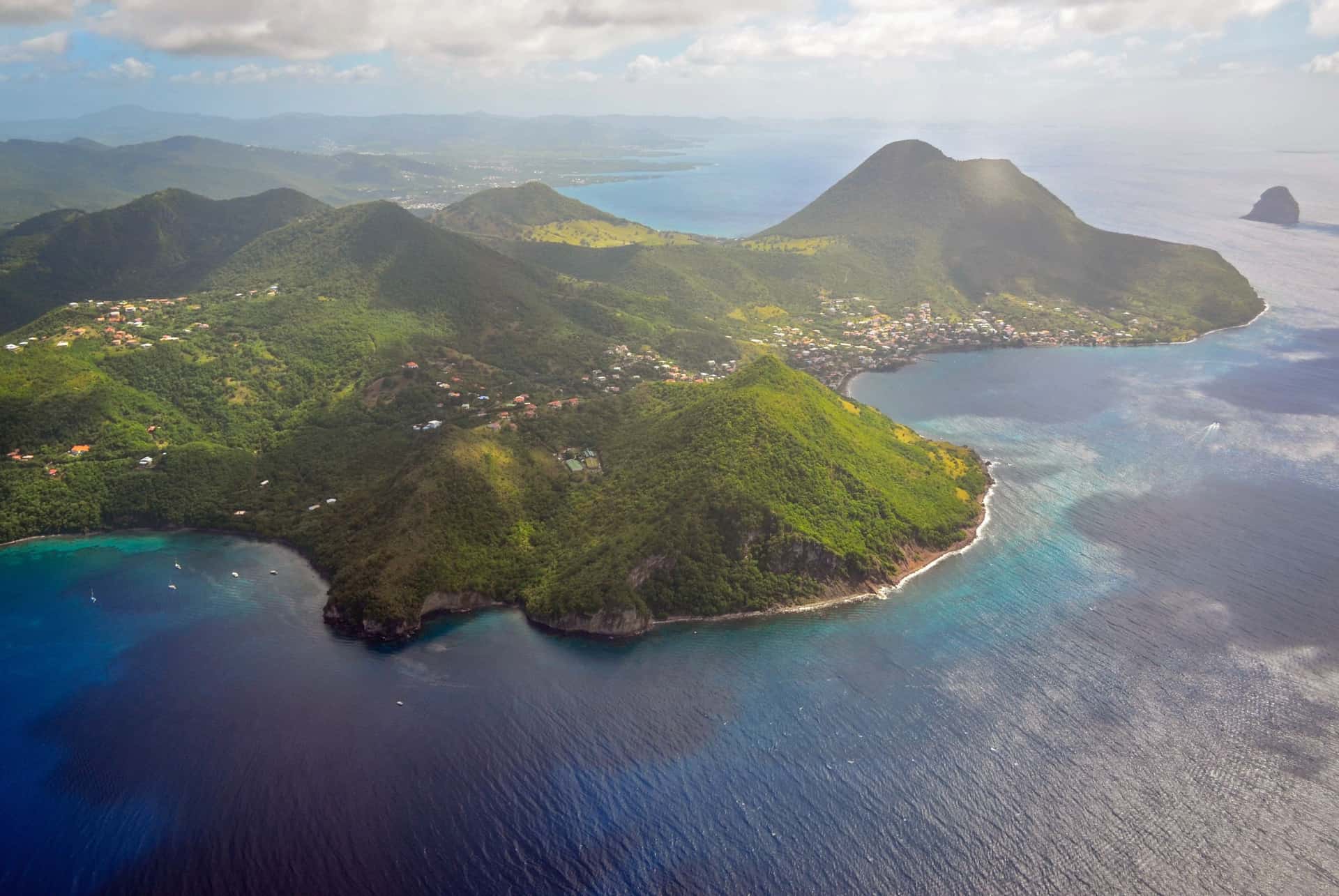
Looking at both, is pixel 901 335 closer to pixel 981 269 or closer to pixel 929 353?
pixel 929 353

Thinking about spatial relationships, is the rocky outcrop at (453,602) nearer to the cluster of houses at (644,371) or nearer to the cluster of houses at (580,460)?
the cluster of houses at (580,460)

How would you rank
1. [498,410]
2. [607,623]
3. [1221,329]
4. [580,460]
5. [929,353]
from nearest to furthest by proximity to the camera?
[607,623] → [580,460] → [498,410] → [929,353] → [1221,329]

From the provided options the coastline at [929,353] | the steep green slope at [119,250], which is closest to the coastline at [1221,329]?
the coastline at [929,353]

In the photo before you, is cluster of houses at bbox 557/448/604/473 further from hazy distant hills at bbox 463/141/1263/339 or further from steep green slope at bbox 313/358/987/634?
hazy distant hills at bbox 463/141/1263/339

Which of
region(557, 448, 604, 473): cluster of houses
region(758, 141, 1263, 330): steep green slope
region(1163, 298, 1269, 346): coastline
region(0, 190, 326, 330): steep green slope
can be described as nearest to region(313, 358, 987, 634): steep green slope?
region(557, 448, 604, 473): cluster of houses

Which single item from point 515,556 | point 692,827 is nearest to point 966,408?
point 515,556

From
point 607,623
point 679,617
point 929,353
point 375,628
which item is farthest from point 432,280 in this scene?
point 679,617

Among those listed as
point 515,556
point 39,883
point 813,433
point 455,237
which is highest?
point 455,237

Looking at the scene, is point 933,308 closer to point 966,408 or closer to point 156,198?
point 966,408
